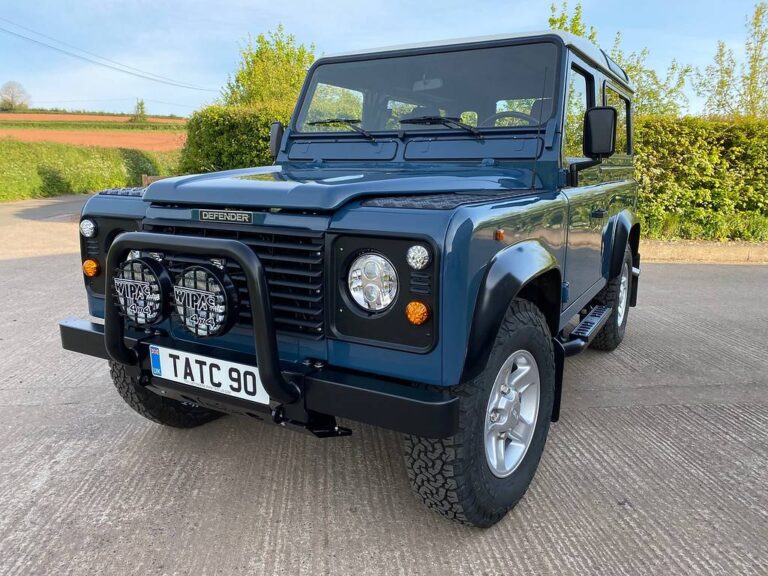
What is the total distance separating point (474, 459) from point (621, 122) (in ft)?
10.6

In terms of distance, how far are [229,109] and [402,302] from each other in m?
10.4

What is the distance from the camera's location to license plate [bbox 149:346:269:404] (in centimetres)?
209

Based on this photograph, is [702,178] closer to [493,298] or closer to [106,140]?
[493,298]

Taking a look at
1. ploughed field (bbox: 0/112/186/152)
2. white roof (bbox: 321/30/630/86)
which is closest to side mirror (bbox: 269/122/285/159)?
white roof (bbox: 321/30/630/86)

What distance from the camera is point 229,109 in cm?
1131

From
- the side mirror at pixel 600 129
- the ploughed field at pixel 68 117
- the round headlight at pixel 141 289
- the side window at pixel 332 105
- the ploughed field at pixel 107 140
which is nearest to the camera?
the round headlight at pixel 141 289

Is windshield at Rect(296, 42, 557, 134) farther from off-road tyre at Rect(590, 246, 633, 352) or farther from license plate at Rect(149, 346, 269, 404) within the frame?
off-road tyre at Rect(590, 246, 633, 352)

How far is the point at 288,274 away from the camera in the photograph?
2053 millimetres

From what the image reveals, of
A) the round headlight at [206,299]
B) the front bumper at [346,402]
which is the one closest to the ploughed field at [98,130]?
the round headlight at [206,299]

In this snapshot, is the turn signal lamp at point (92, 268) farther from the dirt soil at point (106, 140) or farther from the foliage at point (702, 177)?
the dirt soil at point (106, 140)

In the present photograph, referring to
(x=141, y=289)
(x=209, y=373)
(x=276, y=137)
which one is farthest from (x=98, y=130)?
(x=209, y=373)

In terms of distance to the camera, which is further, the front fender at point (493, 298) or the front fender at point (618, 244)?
the front fender at point (618, 244)

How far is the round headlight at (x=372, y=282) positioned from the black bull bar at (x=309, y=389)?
0.84 feet

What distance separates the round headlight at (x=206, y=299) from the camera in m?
2.05
